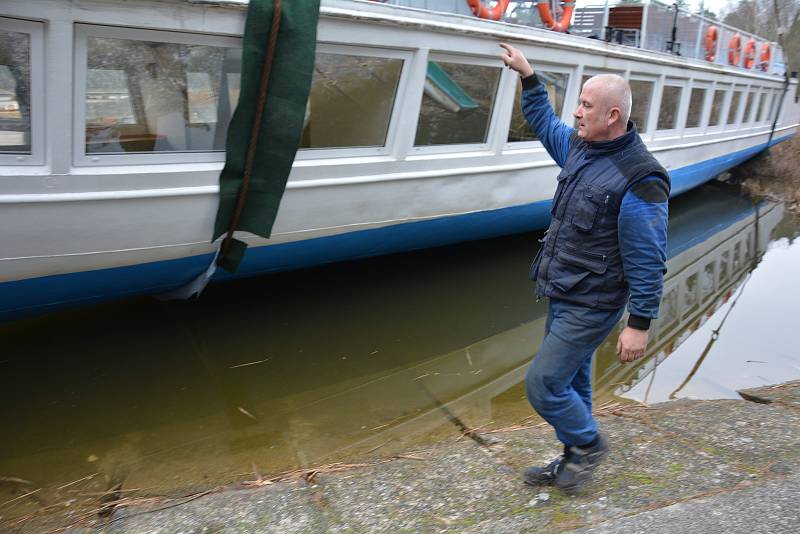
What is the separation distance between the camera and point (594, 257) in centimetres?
284

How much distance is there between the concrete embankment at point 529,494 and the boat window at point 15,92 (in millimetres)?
2094

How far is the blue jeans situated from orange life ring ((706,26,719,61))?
905 centimetres

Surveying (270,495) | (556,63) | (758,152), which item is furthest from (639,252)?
(758,152)

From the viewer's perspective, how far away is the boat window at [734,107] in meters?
12.4

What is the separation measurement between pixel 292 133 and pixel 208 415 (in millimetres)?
1863

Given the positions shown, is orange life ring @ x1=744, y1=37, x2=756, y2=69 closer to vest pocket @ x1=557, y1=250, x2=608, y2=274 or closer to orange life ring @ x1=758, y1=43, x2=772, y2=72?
orange life ring @ x1=758, y1=43, x2=772, y2=72

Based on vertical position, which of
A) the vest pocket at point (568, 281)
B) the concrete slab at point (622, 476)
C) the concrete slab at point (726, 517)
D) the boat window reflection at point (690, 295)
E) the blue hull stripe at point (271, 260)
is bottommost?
the boat window reflection at point (690, 295)

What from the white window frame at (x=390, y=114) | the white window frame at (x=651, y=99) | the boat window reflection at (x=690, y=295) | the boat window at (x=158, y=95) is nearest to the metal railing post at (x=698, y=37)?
the white window frame at (x=651, y=99)

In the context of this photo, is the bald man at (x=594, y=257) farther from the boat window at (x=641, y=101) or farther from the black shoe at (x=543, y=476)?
the boat window at (x=641, y=101)

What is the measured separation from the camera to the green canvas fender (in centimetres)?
432

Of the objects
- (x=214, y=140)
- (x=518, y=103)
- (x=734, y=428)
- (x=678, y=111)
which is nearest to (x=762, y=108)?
(x=678, y=111)

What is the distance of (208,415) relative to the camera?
4480 millimetres

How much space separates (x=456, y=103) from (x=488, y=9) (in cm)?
81

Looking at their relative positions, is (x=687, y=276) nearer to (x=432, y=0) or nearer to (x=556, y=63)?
(x=556, y=63)
